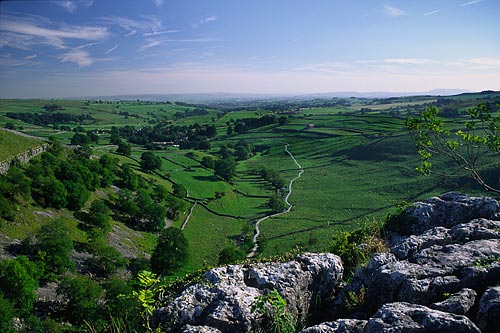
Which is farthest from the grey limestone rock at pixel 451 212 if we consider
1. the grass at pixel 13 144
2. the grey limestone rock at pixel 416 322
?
the grass at pixel 13 144

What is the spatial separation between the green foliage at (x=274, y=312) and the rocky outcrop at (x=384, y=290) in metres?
0.28

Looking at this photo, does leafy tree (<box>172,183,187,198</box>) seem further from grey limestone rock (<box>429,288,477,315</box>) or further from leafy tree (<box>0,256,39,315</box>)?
grey limestone rock (<box>429,288,477,315</box>)

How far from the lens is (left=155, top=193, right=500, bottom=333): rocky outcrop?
7055 millimetres

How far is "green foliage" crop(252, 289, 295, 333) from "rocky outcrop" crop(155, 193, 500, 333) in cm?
28

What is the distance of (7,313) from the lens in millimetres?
24781

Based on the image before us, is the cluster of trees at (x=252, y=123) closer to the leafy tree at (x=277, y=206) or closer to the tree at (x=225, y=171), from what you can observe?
the tree at (x=225, y=171)

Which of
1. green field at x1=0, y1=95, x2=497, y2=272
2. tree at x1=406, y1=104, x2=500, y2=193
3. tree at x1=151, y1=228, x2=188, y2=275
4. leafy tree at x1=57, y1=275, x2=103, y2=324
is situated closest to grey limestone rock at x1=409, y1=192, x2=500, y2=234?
tree at x1=406, y1=104, x2=500, y2=193

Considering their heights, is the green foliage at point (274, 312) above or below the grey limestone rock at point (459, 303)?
below

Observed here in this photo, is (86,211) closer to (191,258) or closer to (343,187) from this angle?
(191,258)

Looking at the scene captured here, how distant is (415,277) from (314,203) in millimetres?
68211

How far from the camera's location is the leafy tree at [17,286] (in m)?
27.4

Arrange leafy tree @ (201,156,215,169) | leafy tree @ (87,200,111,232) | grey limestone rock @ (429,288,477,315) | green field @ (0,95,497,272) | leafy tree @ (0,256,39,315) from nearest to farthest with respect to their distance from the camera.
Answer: grey limestone rock @ (429,288,477,315) < leafy tree @ (0,256,39,315) < leafy tree @ (87,200,111,232) < green field @ (0,95,497,272) < leafy tree @ (201,156,215,169)

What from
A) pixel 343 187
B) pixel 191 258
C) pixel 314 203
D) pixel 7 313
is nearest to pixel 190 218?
pixel 191 258

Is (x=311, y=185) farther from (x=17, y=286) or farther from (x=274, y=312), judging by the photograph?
(x=274, y=312)
